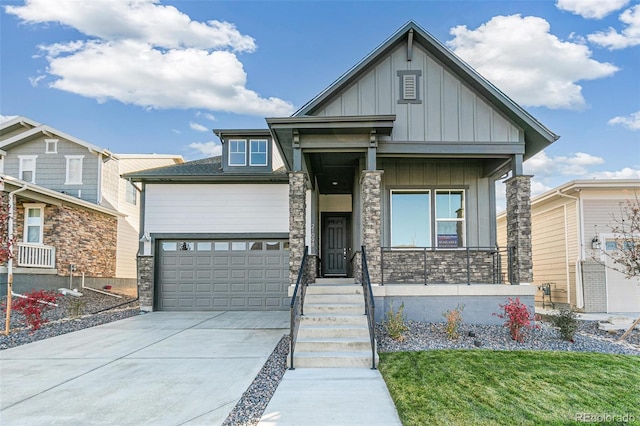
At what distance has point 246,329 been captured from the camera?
10805mm

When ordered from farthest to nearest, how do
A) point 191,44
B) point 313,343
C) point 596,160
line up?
point 596,160, point 191,44, point 313,343

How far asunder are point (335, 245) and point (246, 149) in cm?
441

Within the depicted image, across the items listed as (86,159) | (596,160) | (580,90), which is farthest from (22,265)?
(596,160)

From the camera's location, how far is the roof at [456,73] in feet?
34.4

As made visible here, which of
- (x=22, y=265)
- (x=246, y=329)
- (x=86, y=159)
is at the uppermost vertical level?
(x=86, y=159)

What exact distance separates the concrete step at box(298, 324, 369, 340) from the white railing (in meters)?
11.8

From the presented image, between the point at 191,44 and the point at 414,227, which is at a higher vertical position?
the point at 191,44

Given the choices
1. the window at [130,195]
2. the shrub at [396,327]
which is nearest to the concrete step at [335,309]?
the shrub at [396,327]

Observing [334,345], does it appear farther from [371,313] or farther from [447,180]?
[447,180]

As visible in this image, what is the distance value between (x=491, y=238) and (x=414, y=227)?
6.29ft

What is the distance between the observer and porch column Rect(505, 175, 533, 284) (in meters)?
10.2

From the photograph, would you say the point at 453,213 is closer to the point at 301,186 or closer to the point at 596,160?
the point at 301,186

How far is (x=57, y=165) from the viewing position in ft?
63.2

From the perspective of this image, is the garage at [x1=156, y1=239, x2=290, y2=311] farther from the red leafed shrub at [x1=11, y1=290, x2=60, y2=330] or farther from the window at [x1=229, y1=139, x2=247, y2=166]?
the red leafed shrub at [x1=11, y1=290, x2=60, y2=330]
